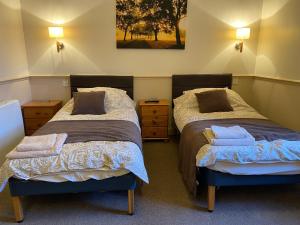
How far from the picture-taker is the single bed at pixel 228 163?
212 cm

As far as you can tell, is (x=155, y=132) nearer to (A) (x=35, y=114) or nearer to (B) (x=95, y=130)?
(B) (x=95, y=130)

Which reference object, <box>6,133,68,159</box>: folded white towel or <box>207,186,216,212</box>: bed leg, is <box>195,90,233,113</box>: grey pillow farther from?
<box>6,133,68,159</box>: folded white towel

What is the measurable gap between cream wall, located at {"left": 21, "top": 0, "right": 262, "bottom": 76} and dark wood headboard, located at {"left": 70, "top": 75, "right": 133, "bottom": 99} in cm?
12

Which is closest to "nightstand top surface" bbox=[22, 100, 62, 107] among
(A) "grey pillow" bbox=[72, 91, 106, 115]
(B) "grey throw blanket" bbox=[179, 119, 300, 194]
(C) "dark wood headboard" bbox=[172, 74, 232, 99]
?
(A) "grey pillow" bbox=[72, 91, 106, 115]

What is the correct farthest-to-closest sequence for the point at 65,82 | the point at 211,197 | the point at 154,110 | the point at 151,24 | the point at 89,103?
the point at 65,82 < the point at 151,24 < the point at 154,110 < the point at 89,103 < the point at 211,197

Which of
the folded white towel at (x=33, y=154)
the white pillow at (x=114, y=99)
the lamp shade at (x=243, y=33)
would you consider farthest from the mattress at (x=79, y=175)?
the lamp shade at (x=243, y=33)

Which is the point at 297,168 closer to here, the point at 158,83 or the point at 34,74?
the point at 158,83

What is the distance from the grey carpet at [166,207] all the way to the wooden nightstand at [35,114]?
1306 mm

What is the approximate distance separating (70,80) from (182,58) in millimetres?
1881

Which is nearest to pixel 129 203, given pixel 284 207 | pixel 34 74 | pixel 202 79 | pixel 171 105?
pixel 284 207

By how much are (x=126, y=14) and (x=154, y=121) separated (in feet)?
5.72

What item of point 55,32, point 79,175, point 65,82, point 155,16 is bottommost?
point 79,175

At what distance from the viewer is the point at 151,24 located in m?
3.78

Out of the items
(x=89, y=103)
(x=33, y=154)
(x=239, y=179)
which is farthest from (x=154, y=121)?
(x=33, y=154)
